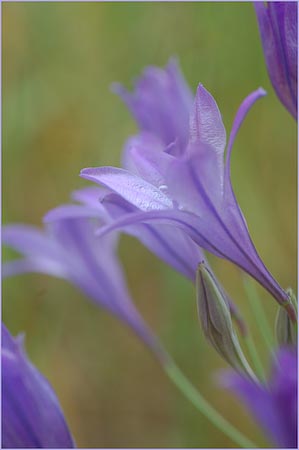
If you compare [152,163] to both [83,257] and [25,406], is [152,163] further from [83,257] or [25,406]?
[83,257]

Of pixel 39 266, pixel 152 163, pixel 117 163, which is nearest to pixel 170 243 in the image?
pixel 152 163

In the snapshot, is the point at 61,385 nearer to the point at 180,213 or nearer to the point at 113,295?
the point at 113,295

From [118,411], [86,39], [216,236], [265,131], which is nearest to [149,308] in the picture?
[118,411]

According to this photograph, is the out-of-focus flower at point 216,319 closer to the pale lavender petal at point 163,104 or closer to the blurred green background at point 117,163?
the pale lavender petal at point 163,104

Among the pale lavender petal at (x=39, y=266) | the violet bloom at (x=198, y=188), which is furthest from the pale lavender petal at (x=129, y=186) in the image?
the pale lavender petal at (x=39, y=266)

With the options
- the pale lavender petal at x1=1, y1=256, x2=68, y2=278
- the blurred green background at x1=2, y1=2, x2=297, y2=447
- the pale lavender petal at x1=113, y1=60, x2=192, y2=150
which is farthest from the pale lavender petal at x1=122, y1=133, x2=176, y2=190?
the blurred green background at x1=2, y1=2, x2=297, y2=447

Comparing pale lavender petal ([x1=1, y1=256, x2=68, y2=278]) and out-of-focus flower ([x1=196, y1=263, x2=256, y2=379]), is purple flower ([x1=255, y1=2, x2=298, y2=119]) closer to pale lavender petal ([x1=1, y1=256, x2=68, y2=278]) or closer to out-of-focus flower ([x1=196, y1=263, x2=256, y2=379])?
out-of-focus flower ([x1=196, y1=263, x2=256, y2=379])
